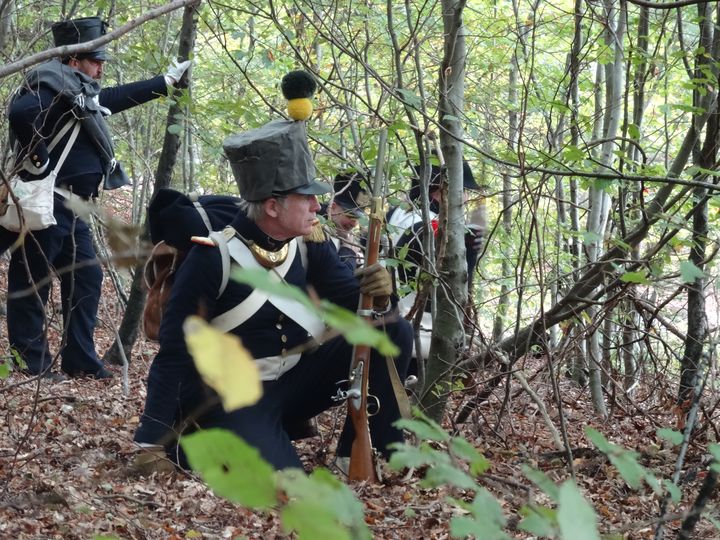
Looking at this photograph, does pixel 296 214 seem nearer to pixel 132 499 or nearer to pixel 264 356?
pixel 264 356

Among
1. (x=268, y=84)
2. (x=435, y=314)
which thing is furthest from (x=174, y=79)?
(x=268, y=84)

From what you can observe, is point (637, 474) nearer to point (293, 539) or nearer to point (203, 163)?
point (293, 539)

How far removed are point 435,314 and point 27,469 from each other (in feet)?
7.06

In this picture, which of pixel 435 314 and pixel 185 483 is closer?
pixel 185 483

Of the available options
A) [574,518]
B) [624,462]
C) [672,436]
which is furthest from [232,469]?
[672,436]

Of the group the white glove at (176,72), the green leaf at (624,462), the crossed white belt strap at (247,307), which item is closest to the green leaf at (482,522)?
the green leaf at (624,462)

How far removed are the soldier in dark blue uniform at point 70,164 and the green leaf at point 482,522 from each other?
517cm

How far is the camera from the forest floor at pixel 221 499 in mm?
3262

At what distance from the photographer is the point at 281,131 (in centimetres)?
426

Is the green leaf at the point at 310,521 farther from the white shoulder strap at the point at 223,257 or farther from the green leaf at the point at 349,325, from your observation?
the white shoulder strap at the point at 223,257

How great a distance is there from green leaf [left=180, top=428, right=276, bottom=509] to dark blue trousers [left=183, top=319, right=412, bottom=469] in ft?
10.4

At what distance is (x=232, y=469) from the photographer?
1.13m

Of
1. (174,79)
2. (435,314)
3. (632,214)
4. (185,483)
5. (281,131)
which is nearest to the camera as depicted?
(185,483)

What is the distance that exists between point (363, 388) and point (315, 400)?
1.55 ft
